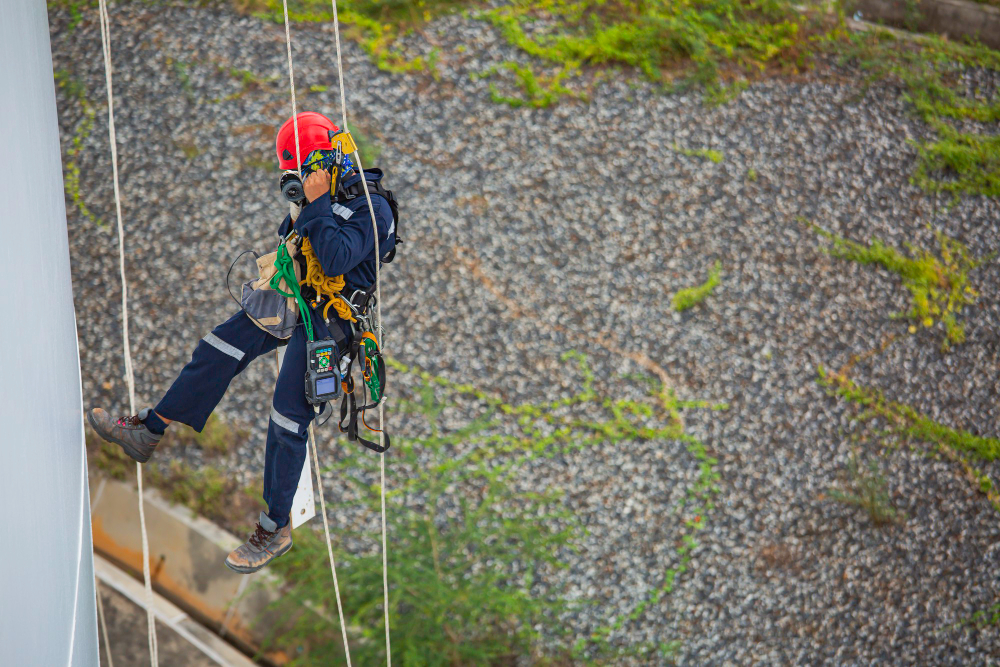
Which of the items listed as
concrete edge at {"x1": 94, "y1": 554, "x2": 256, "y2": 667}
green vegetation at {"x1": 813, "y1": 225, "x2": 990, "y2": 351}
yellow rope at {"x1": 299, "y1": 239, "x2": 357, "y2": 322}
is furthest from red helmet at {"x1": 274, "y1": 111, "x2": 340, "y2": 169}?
green vegetation at {"x1": 813, "y1": 225, "x2": 990, "y2": 351}

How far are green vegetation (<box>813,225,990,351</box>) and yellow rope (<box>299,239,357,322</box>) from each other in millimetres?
5250

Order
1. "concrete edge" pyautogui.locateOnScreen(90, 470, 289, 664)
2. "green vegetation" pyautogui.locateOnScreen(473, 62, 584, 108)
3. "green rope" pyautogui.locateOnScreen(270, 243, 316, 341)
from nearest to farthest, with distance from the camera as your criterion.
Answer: "green rope" pyautogui.locateOnScreen(270, 243, 316, 341), "concrete edge" pyautogui.locateOnScreen(90, 470, 289, 664), "green vegetation" pyautogui.locateOnScreen(473, 62, 584, 108)

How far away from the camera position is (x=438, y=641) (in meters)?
4.57

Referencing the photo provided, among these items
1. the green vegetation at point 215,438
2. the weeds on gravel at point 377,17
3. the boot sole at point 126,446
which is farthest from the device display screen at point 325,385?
the weeds on gravel at point 377,17

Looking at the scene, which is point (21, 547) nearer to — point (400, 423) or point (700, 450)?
point (400, 423)

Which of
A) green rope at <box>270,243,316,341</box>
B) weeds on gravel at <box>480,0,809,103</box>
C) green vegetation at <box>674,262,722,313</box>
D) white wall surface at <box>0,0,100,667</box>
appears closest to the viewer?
white wall surface at <box>0,0,100,667</box>

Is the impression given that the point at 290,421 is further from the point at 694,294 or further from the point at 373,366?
the point at 694,294

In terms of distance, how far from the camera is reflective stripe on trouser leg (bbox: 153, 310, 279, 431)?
248 cm

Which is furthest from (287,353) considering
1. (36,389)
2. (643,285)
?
(643,285)

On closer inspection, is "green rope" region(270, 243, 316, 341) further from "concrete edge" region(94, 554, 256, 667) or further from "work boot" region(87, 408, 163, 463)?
"concrete edge" region(94, 554, 256, 667)

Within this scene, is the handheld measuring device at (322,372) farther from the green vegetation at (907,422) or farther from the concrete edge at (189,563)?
the green vegetation at (907,422)

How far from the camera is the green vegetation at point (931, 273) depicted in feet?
20.7

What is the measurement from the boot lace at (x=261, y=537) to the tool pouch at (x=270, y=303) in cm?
64

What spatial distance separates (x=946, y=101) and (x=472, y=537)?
6307mm
